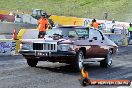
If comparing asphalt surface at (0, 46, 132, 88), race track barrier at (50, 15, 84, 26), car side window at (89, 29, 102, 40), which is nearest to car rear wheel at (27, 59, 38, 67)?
asphalt surface at (0, 46, 132, 88)

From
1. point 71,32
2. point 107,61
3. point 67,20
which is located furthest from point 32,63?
point 67,20

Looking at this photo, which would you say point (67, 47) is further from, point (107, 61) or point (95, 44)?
point (107, 61)

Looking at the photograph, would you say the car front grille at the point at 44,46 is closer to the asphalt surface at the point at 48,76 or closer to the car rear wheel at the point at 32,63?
the asphalt surface at the point at 48,76

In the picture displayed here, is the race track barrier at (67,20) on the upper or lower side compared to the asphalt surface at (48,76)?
lower

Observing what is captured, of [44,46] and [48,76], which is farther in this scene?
[44,46]

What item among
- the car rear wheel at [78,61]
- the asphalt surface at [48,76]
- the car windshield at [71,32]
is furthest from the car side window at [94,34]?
the car rear wheel at [78,61]

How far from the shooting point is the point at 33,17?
43.0 m

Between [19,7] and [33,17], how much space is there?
20.2 m

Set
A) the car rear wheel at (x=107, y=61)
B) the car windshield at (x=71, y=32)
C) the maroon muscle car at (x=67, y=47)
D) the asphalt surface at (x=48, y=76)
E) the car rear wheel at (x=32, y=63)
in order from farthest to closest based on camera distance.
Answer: the car rear wheel at (x=107, y=61) → the car rear wheel at (x=32, y=63) → the car windshield at (x=71, y=32) → the maroon muscle car at (x=67, y=47) → the asphalt surface at (x=48, y=76)

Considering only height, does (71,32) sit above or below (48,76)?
above

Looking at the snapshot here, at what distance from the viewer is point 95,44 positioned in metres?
14.8

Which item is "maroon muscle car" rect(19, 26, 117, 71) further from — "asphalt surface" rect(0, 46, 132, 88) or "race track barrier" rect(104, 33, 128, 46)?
"race track barrier" rect(104, 33, 128, 46)

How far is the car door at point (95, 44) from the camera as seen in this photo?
14.5 meters

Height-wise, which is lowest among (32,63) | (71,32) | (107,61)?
(107,61)
